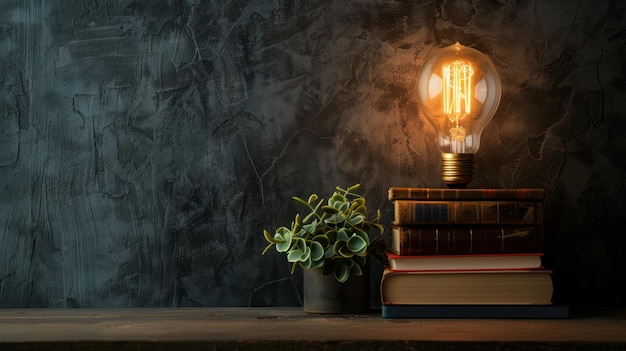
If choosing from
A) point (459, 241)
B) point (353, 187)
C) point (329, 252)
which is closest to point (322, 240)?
point (329, 252)

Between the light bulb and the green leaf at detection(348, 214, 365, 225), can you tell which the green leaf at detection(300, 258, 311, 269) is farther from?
the light bulb

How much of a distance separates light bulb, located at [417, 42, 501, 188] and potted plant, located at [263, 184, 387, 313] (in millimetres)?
191

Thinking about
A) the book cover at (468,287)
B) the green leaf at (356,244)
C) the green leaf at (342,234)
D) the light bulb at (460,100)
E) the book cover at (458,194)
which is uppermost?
the light bulb at (460,100)

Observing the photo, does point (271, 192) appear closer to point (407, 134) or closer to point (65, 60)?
point (407, 134)

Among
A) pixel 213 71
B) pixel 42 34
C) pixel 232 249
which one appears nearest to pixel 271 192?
pixel 232 249

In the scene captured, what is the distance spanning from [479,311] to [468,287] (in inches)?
1.9

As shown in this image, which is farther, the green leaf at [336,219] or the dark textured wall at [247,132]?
the dark textured wall at [247,132]

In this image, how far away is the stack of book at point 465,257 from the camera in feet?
4.59

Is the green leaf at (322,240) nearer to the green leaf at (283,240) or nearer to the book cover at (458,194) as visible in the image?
the green leaf at (283,240)

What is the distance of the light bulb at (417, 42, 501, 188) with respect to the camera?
1.50 m

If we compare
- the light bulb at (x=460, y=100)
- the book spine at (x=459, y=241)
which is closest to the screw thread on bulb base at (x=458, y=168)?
the light bulb at (x=460, y=100)

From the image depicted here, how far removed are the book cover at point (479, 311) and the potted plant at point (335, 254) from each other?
0.10m

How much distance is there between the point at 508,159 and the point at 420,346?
0.66 metres

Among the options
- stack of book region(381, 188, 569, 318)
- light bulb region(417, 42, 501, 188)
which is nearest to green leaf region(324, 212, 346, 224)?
stack of book region(381, 188, 569, 318)
